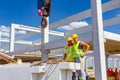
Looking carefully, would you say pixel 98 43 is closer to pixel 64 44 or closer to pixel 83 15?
pixel 64 44

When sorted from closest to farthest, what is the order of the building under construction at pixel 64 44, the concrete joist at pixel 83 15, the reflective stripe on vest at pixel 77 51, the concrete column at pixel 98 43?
the building under construction at pixel 64 44
the reflective stripe on vest at pixel 77 51
the concrete column at pixel 98 43
the concrete joist at pixel 83 15

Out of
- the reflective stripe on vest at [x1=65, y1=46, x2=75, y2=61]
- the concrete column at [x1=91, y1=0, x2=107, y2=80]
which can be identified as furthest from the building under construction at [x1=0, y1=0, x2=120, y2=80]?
the reflective stripe on vest at [x1=65, y1=46, x2=75, y2=61]

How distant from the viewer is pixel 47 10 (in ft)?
24.6

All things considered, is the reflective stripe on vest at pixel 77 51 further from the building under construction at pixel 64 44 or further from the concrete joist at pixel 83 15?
the concrete joist at pixel 83 15

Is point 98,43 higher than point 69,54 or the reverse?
higher

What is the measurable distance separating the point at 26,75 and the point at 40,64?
269mm

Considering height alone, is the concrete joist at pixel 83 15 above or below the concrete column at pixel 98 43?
above

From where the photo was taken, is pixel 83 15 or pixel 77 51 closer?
pixel 77 51

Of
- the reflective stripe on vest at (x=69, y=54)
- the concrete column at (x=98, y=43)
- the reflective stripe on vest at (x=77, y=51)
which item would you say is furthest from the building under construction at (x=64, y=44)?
the reflective stripe on vest at (x=77, y=51)

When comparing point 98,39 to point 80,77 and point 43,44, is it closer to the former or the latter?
point 80,77

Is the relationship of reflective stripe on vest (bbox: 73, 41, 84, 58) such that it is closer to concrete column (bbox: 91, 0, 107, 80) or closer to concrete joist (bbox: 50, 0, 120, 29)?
concrete column (bbox: 91, 0, 107, 80)

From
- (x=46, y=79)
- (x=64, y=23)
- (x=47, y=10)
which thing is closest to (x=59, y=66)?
A: (x=46, y=79)

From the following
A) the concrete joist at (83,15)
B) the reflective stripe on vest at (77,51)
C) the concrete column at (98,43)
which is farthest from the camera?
the concrete joist at (83,15)

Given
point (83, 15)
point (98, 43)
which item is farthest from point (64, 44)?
point (83, 15)
